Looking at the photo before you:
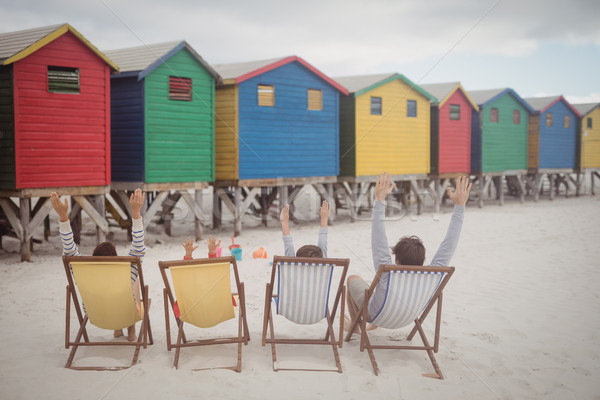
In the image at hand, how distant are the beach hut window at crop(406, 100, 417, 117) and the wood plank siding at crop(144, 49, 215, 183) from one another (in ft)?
23.0

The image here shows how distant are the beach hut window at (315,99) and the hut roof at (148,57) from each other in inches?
113

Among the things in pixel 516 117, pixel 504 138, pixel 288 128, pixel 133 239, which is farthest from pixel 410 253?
pixel 516 117

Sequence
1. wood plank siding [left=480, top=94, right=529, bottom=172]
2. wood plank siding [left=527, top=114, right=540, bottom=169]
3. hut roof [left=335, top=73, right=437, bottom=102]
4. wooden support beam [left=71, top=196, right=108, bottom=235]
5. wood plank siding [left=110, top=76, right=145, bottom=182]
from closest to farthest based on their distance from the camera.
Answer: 1. wooden support beam [left=71, top=196, right=108, bottom=235]
2. wood plank siding [left=110, top=76, right=145, bottom=182]
3. hut roof [left=335, top=73, right=437, bottom=102]
4. wood plank siding [left=480, top=94, right=529, bottom=172]
5. wood plank siding [left=527, top=114, right=540, bottom=169]

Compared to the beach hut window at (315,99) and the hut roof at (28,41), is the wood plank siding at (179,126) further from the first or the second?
the beach hut window at (315,99)

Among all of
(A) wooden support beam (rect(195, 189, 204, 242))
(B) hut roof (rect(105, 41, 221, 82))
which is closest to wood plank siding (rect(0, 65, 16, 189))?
(B) hut roof (rect(105, 41, 221, 82))

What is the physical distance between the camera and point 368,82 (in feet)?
55.4

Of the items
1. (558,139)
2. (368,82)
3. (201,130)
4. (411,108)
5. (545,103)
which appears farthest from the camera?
(558,139)

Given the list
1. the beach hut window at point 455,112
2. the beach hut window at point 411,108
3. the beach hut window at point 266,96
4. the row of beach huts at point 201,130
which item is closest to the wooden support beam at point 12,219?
the row of beach huts at point 201,130

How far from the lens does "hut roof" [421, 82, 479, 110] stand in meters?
19.1

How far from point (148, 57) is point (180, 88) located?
2.98ft

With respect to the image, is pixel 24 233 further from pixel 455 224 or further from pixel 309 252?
pixel 455 224

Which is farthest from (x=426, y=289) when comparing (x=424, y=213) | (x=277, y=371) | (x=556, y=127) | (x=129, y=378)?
(x=556, y=127)

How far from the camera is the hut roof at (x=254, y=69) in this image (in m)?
13.3

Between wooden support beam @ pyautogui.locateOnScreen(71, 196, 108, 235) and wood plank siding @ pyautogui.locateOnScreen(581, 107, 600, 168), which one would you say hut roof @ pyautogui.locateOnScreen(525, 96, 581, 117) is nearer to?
wood plank siding @ pyautogui.locateOnScreen(581, 107, 600, 168)
